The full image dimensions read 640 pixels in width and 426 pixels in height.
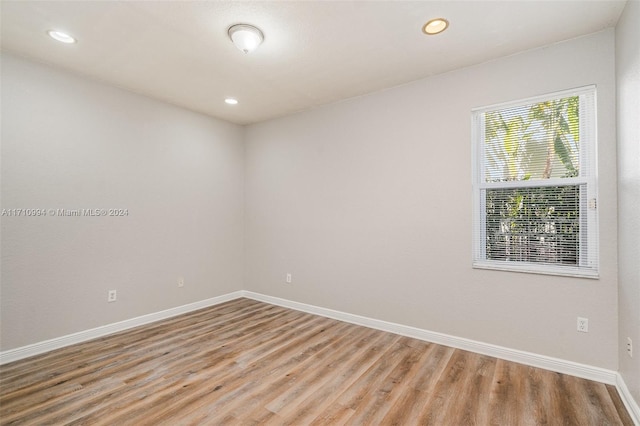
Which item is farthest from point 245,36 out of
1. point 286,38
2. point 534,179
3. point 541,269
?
point 541,269

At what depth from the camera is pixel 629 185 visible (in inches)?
76.9

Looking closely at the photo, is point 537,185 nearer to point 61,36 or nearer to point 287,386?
point 287,386

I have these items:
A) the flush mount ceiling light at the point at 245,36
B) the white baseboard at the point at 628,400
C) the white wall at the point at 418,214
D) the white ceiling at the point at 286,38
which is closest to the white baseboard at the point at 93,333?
the white wall at the point at 418,214

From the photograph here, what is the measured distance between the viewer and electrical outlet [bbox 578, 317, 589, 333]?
236cm

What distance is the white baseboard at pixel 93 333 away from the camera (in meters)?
2.67

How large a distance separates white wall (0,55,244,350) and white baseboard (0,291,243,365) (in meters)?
0.06

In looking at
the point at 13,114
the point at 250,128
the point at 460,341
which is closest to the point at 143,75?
the point at 13,114

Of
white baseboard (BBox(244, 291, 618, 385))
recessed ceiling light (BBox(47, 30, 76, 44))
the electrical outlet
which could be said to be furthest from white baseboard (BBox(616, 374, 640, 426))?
recessed ceiling light (BBox(47, 30, 76, 44))

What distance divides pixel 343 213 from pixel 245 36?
85.3 inches

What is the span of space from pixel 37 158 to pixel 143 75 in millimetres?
1266

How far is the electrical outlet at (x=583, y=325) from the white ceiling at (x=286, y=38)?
7.43 ft

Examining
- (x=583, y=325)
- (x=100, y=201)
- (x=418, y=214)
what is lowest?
(x=583, y=325)

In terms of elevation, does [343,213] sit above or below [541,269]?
above

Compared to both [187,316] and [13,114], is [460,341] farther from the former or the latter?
[13,114]
